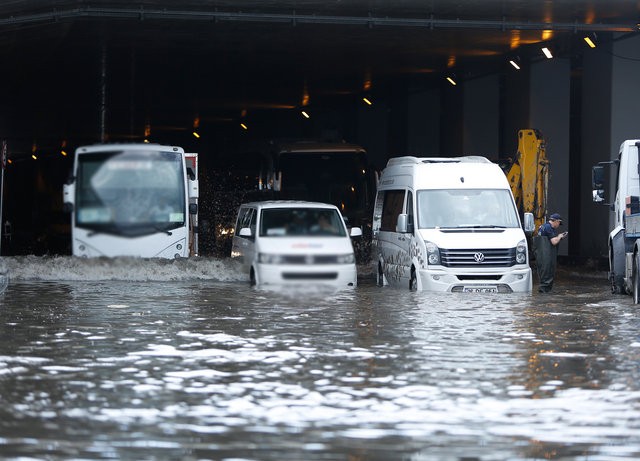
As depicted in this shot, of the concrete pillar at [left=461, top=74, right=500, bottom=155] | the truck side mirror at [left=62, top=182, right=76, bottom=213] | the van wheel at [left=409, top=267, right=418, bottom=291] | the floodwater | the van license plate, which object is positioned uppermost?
the concrete pillar at [left=461, top=74, right=500, bottom=155]

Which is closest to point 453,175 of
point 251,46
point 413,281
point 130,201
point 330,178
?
point 413,281

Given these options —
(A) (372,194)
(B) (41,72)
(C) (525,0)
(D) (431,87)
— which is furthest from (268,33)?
(D) (431,87)

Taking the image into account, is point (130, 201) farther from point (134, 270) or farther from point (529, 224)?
point (529, 224)

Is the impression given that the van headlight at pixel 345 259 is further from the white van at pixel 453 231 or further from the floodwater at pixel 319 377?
the white van at pixel 453 231

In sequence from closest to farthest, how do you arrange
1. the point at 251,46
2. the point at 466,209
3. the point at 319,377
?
the point at 319,377 → the point at 466,209 → the point at 251,46

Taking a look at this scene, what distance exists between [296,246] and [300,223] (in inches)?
62.2

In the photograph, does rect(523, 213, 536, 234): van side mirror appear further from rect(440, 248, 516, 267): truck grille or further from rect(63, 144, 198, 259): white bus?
rect(63, 144, 198, 259): white bus

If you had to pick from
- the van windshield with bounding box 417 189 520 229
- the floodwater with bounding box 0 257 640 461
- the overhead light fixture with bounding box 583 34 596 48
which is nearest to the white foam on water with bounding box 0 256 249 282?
the van windshield with bounding box 417 189 520 229

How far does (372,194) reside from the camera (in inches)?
1451

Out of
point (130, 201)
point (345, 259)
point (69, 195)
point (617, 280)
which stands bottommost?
point (617, 280)

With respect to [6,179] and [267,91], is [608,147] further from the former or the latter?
[6,179]

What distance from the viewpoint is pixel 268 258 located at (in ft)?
73.6

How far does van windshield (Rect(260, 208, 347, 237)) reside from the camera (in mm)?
23047

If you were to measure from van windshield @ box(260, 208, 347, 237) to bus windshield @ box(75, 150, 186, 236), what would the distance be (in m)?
4.56
